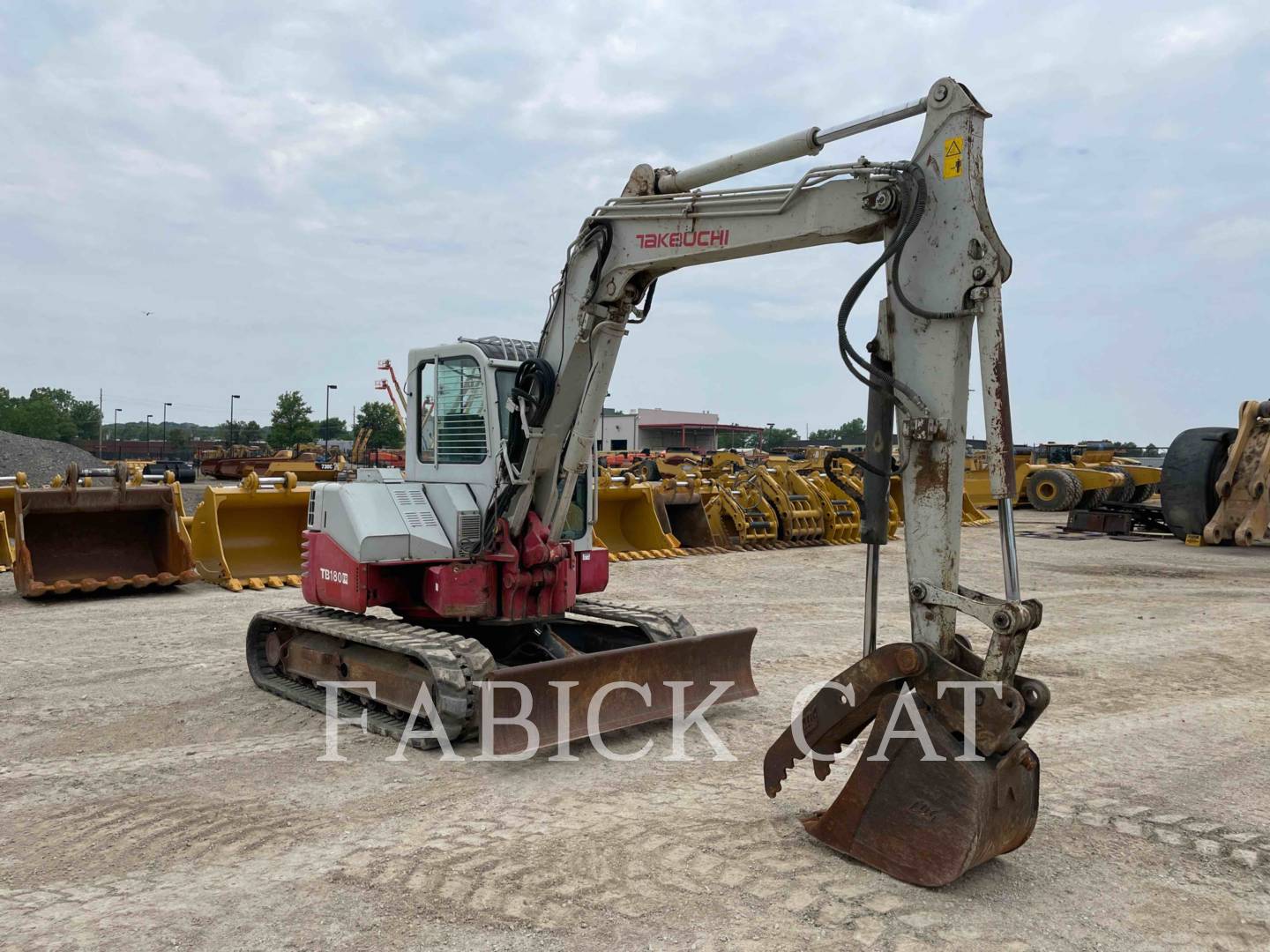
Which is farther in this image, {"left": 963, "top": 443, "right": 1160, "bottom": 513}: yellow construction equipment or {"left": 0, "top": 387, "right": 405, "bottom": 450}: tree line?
{"left": 0, "top": 387, "right": 405, "bottom": 450}: tree line

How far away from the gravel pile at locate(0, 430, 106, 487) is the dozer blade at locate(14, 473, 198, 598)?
22672mm

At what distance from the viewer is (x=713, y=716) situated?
6.40 meters

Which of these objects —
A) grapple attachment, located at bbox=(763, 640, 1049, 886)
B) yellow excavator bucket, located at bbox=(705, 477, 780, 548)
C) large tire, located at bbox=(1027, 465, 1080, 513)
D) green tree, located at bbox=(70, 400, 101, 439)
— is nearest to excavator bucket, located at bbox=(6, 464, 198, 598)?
yellow excavator bucket, located at bbox=(705, 477, 780, 548)

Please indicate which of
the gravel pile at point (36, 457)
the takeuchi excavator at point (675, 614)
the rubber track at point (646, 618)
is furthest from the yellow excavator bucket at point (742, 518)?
the gravel pile at point (36, 457)

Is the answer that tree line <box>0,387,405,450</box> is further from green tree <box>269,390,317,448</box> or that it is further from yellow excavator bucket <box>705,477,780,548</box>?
yellow excavator bucket <box>705,477,780,548</box>

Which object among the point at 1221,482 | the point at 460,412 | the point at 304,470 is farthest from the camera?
the point at 304,470

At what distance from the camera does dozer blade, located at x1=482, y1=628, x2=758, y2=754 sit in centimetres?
544

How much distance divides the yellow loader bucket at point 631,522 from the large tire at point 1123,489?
36.9 feet

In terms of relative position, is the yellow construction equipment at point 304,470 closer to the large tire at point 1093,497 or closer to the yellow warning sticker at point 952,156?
the large tire at point 1093,497

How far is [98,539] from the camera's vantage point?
11.5 metres

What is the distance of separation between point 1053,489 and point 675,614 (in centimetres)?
1712

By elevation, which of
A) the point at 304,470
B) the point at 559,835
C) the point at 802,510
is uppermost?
the point at 304,470

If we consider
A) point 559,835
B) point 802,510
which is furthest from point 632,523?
point 559,835

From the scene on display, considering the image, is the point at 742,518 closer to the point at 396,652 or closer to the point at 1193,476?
the point at 1193,476
